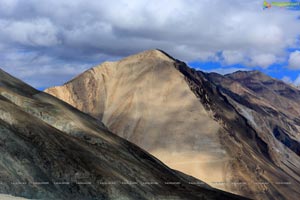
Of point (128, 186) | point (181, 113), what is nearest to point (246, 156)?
point (181, 113)

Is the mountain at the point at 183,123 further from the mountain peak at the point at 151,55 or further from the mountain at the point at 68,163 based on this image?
the mountain at the point at 68,163

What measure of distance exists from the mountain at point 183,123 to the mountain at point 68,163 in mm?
47984

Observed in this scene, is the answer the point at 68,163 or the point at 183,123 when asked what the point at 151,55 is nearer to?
the point at 183,123

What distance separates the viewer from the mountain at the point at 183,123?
11838cm

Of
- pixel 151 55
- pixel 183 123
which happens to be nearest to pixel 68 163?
pixel 183 123

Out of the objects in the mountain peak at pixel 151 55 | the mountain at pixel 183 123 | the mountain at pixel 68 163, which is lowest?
the mountain at pixel 68 163

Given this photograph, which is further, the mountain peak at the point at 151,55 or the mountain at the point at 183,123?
the mountain peak at the point at 151,55

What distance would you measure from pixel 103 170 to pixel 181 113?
264 ft

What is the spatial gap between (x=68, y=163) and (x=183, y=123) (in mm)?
80832

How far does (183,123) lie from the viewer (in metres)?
131

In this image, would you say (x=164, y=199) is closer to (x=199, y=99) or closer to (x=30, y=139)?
(x=30, y=139)

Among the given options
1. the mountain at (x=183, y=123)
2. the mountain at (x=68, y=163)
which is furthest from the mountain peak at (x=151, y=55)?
the mountain at (x=68, y=163)

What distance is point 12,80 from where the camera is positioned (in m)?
77.7

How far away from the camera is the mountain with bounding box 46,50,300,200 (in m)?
118
